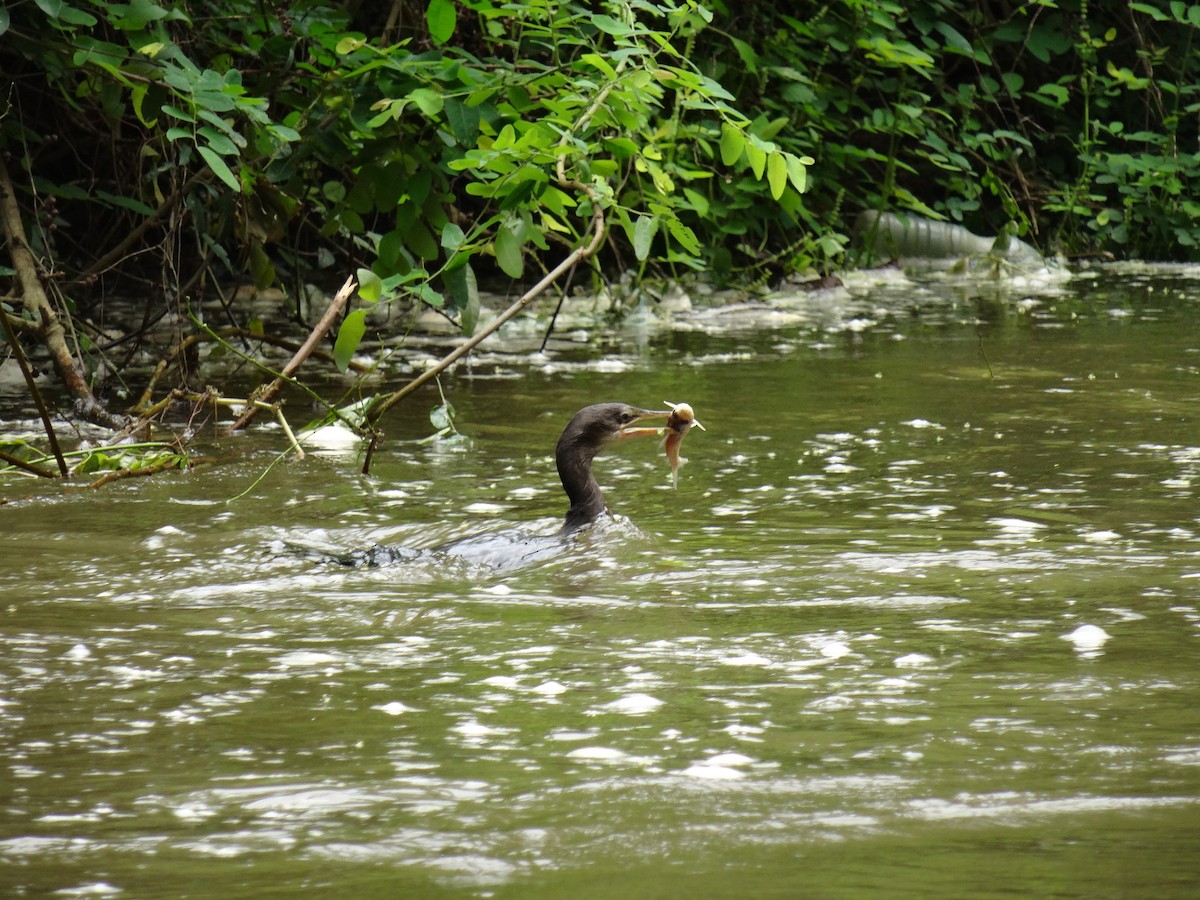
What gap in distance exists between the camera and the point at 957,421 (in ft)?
20.1

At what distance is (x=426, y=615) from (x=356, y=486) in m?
1.57

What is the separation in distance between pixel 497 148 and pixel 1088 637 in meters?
2.79

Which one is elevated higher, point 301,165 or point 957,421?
point 301,165

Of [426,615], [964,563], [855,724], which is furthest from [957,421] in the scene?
[855,724]

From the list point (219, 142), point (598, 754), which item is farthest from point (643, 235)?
point (598, 754)

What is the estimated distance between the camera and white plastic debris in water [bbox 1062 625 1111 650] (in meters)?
3.38

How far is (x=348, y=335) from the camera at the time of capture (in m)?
5.02

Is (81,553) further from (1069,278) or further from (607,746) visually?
(1069,278)

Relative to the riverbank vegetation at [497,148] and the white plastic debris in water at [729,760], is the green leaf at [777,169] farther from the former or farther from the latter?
the white plastic debris in water at [729,760]

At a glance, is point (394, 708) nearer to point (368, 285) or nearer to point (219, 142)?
point (368, 285)

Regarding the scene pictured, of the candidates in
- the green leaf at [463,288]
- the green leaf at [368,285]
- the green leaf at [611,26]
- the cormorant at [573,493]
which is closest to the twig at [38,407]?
the green leaf at [368,285]

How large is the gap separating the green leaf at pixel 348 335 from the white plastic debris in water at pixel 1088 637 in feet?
7.60

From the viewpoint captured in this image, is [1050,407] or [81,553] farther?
[1050,407]

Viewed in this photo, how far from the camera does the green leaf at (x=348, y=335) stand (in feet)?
16.4
